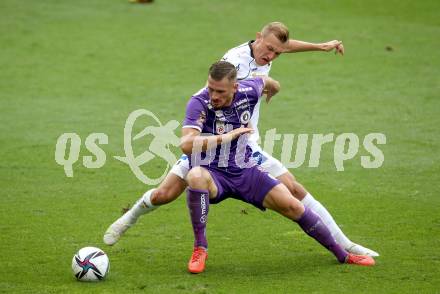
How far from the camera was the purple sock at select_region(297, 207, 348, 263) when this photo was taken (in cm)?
823

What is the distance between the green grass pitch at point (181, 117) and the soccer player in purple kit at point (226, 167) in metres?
0.41

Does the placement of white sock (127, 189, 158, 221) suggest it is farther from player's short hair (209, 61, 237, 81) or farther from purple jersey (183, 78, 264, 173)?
A: player's short hair (209, 61, 237, 81)

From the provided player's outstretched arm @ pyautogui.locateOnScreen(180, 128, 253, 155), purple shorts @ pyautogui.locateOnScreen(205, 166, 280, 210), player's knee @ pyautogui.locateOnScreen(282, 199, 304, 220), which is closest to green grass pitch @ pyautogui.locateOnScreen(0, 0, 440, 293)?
player's knee @ pyautogui.locateOnScreen(282, 199, 304, 220)

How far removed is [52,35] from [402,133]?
10296mm

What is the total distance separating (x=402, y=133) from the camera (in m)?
14.2

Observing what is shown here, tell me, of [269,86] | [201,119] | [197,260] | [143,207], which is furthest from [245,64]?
[197,260]

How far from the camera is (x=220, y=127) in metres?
8.45

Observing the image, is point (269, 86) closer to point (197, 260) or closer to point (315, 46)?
point (315, 46)

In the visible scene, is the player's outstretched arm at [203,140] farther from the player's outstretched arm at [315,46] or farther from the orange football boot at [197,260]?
the player's outstretched arm at [315,46]

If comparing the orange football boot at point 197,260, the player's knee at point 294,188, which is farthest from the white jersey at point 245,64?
the orange football boot at point 197,260

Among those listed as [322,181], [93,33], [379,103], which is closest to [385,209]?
[322,181]

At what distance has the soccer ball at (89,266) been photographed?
778 cm

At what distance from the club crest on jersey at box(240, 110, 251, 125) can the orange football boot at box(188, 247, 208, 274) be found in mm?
1343

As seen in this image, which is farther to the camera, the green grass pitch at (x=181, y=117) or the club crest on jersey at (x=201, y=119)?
the green grass pitch at (x=181, y=117)
